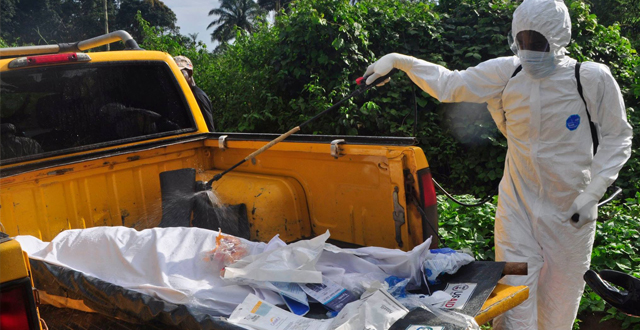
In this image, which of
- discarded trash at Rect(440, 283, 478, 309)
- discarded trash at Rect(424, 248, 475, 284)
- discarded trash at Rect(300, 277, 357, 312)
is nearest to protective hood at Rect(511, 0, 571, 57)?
discarded trash at Rect(424, 248, 475, 284)

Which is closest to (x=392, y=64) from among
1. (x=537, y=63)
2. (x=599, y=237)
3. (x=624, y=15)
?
(x=537, y=63)

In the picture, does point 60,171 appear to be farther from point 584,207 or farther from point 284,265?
point 584,207

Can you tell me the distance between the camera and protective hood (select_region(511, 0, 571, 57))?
266 centimetres

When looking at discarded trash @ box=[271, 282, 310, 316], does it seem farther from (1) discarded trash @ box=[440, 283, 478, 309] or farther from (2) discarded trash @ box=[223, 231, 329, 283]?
(1) discarded trash @ box=[440, 283, 478, 309]

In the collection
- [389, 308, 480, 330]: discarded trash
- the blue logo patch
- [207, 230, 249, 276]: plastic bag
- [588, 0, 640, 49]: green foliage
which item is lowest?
[389, 308, 480, 330]: discarded trash

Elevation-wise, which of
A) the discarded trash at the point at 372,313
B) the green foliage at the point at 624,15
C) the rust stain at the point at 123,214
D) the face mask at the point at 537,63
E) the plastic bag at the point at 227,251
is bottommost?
the rust stain at the point at 123,214

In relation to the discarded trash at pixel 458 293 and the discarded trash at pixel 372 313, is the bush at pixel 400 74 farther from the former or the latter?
the discarded trash at pixel 372 313

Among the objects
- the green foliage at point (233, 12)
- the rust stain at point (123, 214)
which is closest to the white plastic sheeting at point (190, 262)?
the rust stain at point (123, 214)

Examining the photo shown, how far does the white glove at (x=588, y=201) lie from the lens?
2.58 meters

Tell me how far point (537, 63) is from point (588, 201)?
0.73m

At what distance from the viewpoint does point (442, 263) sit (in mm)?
2338

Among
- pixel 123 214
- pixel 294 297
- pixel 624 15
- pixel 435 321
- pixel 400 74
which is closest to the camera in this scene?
pixel 435 321

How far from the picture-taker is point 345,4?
7.47 m

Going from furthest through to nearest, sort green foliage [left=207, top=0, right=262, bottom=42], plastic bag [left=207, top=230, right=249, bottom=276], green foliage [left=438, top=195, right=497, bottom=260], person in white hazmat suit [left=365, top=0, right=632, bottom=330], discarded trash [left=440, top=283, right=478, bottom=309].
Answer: green foliage [left=207, top=0, right=262, bottom=42] < green foliage [left=438, top=195, right=497, bottom=260] < person in white hazmat suit [left=365, top=0, right=632, bottom=330] < plastic bag [left=207, top=230, right=249, bottom=276] < discarded trash [left=440, top=283, right=478, bottom=309]
